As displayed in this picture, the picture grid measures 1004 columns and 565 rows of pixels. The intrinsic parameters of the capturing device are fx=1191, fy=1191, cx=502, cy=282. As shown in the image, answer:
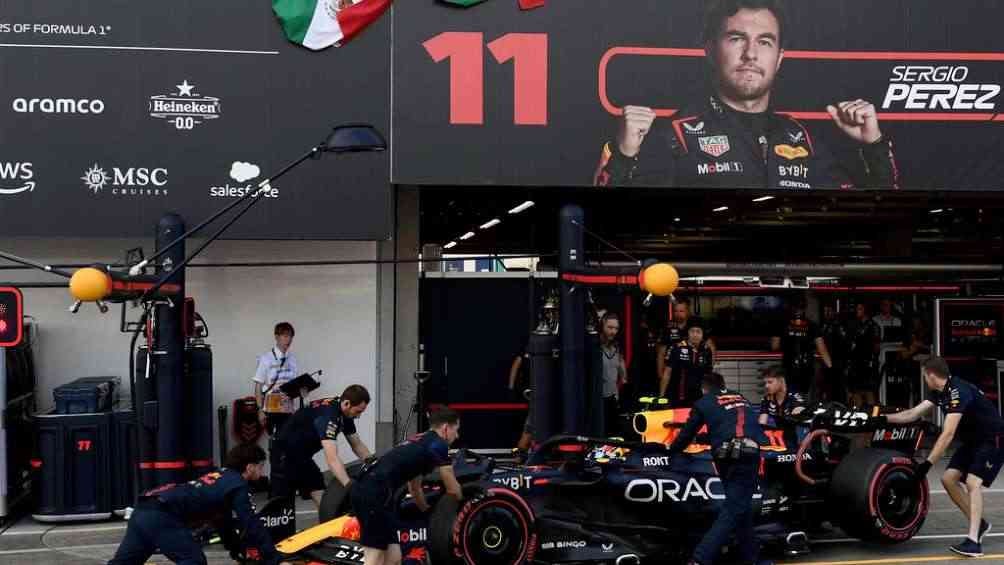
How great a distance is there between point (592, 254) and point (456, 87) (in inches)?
307

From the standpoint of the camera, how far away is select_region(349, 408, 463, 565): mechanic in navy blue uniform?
8.52 meters

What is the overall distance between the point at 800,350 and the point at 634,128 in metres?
6.55

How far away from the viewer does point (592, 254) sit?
67.9 ft

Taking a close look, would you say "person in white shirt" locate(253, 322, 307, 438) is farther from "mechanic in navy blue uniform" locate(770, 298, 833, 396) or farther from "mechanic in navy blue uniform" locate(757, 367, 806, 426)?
"mechanic in navy blue uniform" locate(770, 298, 833, 396)

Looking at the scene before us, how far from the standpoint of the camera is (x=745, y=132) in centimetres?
1387

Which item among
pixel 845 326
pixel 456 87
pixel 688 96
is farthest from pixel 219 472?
→ pixel 845 326

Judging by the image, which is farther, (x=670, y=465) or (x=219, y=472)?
(x=670, y=465)

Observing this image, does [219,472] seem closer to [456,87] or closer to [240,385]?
[240,385]

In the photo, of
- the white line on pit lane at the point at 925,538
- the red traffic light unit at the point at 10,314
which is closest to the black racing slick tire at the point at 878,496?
the white line on pit lane at the point at 925,538

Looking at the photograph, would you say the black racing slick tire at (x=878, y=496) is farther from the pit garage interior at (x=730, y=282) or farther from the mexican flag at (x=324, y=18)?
the mexican flag at (x=324, y=18)

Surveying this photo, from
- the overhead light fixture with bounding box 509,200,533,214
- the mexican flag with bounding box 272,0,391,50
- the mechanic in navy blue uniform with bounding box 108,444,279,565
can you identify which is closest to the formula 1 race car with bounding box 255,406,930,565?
the mechanic in navy blue uniform with bounding box 108,444,279,565

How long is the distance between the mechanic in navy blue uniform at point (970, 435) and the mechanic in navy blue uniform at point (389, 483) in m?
4.56

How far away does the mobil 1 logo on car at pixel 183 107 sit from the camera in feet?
42.8

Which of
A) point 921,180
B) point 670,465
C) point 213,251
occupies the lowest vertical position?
point 670,465
